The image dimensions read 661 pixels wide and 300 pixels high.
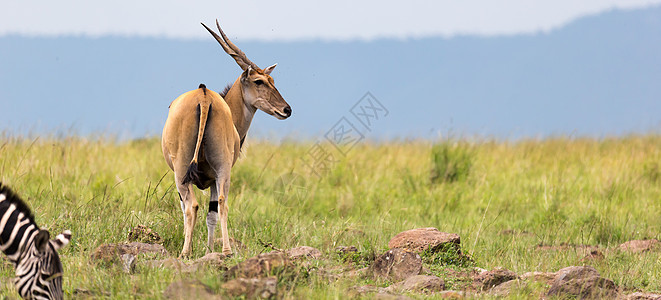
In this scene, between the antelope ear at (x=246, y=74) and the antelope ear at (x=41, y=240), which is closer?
the antelope ear at (x=41, y=240)

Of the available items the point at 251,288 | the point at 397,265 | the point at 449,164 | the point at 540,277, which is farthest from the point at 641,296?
the point at 449,164

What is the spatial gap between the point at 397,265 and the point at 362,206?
14.8ft

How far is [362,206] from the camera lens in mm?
10516

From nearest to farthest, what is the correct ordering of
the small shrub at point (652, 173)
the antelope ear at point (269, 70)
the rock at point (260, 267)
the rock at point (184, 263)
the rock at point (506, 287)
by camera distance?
the rock at point (260, 267), the rock at point (184, 263), the rock at point (506, 287), the antelope ear at point (269, 70), the small shrub at point (652, 173)

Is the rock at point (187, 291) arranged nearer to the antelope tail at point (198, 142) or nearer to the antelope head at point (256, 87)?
the antelope tail at point (198, 142)

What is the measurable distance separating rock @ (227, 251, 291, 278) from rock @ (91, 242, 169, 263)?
1.25 m

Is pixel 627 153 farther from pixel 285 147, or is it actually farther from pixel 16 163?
pixel 16 163

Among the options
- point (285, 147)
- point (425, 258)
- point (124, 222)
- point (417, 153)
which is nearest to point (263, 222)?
point (124, 222)

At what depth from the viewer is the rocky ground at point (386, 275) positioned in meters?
4.66

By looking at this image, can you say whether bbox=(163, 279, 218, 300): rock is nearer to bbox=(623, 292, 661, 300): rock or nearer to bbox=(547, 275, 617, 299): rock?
bbox=(547, 275, 617, 299): rock

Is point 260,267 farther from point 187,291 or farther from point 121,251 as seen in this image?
point 121,251

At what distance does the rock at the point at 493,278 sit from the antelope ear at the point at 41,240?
3303 millimetres

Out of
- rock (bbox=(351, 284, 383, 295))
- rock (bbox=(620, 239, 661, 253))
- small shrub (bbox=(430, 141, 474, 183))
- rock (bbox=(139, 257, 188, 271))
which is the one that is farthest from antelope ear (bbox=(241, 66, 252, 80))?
small shrub (bbox=(430, 141, 474, 183))

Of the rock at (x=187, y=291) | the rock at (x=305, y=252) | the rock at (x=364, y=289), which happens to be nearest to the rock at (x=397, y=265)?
the rock at (x=364, y=289)
